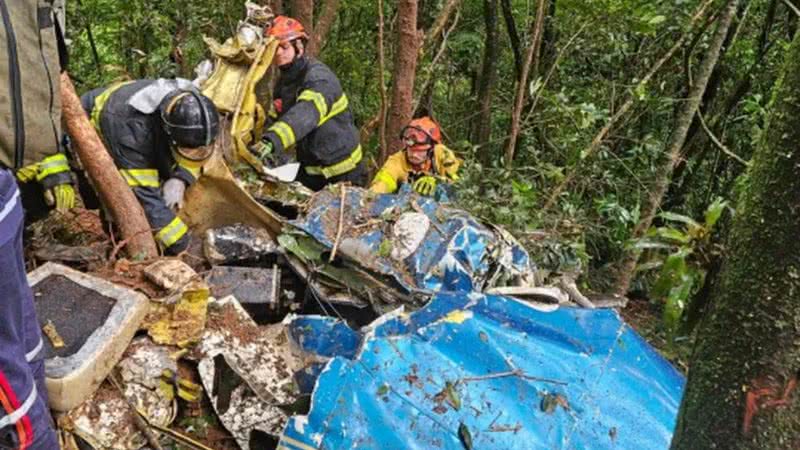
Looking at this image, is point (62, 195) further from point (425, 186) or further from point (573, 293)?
point (573, 293)

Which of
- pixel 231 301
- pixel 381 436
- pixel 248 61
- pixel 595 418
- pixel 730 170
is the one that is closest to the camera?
pixel 381 436

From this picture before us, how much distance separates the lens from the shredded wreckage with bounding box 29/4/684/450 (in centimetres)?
235

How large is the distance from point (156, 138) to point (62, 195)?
1.65 ft

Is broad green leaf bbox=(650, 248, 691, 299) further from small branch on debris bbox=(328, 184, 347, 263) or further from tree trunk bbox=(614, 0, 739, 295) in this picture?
tree trunk bbox=(614, 0, 739, 295)

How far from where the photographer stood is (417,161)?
15.8 feet

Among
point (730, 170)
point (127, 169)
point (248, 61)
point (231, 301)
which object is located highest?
point (248, 61)

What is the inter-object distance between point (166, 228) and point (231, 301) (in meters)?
0.61

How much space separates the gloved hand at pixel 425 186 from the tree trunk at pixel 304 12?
160cm

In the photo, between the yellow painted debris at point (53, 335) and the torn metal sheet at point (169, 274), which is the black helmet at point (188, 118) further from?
the yellow painted debris at point (53, 335)

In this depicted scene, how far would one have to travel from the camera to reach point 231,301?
2893mm

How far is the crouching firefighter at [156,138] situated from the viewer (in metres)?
3.18

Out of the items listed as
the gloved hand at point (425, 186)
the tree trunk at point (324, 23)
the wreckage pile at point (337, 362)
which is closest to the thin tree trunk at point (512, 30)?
the tree trunk at point (324, 23)

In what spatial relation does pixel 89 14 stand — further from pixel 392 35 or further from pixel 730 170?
pixel 730 170

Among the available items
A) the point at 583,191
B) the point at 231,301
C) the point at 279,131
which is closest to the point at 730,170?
the point at 583,191
